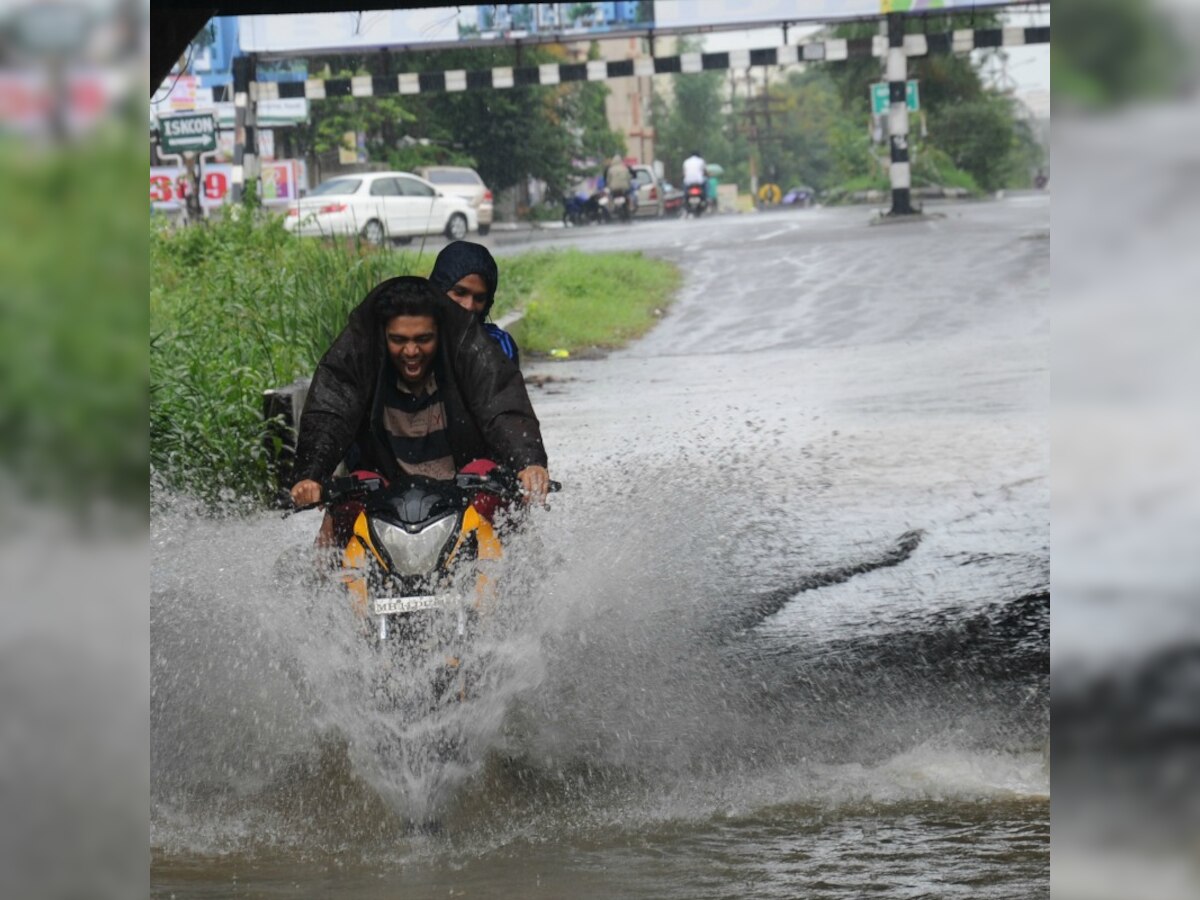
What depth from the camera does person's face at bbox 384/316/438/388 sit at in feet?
20.1

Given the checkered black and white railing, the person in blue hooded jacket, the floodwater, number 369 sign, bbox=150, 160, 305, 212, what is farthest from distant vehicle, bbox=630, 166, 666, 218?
the person in blue hooded jacket

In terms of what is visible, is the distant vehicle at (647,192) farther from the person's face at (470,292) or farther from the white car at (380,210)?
the person's face at (470,292)

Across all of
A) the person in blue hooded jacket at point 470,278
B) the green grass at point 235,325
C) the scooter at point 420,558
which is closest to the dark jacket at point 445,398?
the scooter at point 420,558

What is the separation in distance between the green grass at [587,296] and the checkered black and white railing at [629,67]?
109 inches

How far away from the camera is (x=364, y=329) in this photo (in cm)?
620

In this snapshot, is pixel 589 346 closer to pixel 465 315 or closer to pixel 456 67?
pixel 456 67

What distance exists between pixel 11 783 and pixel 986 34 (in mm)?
10568

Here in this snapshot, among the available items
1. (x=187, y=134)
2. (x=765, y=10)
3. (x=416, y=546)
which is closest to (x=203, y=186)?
(x=187, y=134)

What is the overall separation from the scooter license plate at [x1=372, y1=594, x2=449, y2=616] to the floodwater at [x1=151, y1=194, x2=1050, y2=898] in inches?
10.0

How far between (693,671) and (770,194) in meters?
7.70

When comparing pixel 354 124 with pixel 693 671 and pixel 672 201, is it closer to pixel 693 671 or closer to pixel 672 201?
pixel 672 201

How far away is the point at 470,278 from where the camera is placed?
22.6ft

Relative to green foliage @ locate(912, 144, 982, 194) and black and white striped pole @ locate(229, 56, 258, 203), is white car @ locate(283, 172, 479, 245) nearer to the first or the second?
black and white striped pole @ locate(229, 56, 258, 203)

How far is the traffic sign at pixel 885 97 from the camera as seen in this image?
13.0 metres
